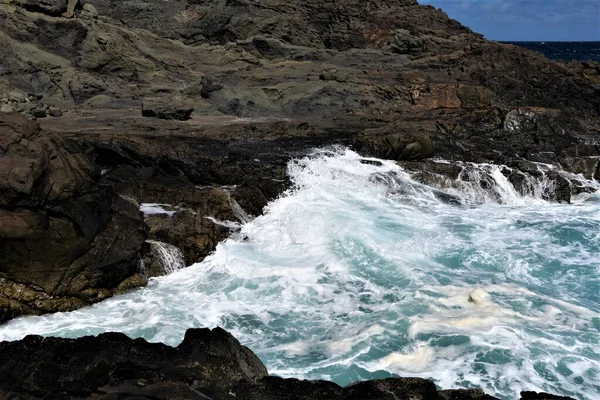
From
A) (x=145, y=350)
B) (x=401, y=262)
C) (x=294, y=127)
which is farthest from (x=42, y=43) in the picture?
(x=145, y=350)

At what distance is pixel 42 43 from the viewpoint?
23859 millimetres

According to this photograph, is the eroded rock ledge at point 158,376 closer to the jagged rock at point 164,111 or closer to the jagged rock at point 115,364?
the jagged rock at point 115,364

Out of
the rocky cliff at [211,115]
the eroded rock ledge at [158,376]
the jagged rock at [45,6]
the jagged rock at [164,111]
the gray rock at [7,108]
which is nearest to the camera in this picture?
the eroded rock ledge at [158,376]

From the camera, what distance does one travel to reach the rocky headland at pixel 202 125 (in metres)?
9.91

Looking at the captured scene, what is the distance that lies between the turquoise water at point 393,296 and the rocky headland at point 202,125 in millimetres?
805

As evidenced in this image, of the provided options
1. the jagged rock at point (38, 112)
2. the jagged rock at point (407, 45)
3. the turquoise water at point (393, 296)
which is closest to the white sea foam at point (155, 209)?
the turquoise water at point (393, 296)

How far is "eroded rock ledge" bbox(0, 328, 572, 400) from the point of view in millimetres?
5691

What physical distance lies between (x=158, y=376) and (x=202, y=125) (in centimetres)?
1388

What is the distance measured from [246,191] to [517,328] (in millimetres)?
7027

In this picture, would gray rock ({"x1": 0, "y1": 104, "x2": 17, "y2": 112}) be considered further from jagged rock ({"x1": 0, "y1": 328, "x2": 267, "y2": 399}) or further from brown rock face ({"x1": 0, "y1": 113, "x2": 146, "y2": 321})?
jagged rock ({"x1": 0, "y1": 328, "x2": 267, "y2": 399})

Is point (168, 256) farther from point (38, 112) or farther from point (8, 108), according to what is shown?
point (38, 112)

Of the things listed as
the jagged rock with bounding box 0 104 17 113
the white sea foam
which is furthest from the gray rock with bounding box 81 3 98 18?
the white sea foam

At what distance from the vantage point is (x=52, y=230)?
33.6ft

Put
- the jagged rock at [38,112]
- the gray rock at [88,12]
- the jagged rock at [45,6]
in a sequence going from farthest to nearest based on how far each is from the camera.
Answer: the gray rock at [88,12] < the jagged rock at [45,6] < the jagged rock at [38,112]
